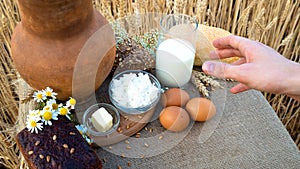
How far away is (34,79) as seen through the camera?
0.80m

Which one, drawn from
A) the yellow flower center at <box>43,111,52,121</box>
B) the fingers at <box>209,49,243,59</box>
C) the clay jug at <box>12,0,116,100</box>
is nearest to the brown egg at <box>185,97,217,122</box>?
the fingers at <box>209,49,243,59</box>

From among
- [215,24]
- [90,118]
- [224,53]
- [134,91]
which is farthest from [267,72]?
[215,24]

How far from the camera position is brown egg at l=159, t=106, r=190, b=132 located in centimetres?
82

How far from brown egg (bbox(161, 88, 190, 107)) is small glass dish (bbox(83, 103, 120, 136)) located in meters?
0.14

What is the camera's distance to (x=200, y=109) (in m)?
0.85

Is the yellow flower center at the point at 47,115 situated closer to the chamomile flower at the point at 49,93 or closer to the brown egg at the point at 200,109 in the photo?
the chamomile flower at the point at 49,93

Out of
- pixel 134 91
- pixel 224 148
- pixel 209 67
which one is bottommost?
pixel 224 148

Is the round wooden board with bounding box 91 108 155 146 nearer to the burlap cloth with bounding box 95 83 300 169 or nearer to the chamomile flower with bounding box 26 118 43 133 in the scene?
the burlap cloth with bounding box 95 83 300 169

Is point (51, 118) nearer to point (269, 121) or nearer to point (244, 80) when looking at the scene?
point (244, 80)

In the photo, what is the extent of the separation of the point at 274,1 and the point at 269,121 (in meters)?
0.70

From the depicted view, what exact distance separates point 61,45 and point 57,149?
249 millimetres

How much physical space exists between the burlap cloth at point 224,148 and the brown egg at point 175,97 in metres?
0.06

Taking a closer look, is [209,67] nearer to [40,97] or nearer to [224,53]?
[224,53]

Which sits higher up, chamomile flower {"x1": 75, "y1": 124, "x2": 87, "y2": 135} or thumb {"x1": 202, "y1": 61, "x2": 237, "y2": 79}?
thumb {"x1": 202, "y1": 61, "x2": 237, "y2": 79}
